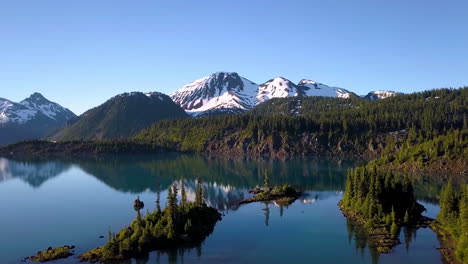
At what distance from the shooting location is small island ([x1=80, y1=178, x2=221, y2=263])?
8344 centimetres

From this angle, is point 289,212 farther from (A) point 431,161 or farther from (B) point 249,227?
(A) point 431,161

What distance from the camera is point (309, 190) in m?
164

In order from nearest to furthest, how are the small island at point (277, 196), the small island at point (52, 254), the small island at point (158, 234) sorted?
1. the small island at point (158, 234)
2. the small island at point (52, 254)
3. the small island at point (277, 196)

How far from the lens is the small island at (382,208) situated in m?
95.6

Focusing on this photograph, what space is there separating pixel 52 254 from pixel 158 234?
858 inches

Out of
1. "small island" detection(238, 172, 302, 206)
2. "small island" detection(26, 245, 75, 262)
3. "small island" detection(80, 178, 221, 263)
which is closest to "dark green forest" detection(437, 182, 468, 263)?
"small island" detection(238, 172, 302, 206)

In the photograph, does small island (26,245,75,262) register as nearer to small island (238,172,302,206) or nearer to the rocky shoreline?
the rocky shoreline

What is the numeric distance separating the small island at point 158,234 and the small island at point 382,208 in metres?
39.3

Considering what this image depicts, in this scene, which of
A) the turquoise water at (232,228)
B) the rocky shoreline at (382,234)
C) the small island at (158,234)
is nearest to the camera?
the small island at (158,234)

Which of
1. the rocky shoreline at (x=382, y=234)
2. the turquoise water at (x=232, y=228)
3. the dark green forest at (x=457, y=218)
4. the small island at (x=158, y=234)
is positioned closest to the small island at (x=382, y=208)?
the rocky shoreline at (x=382, y=234)

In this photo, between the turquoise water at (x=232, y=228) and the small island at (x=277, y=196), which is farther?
the small island at (x=277, y=196)

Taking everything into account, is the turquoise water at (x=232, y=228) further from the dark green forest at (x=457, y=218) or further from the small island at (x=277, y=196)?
the dark green forest at (x=457, y=218)

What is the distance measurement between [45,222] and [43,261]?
40.7 m

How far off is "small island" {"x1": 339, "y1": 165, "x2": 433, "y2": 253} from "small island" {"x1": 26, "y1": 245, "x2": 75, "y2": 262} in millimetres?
64522
